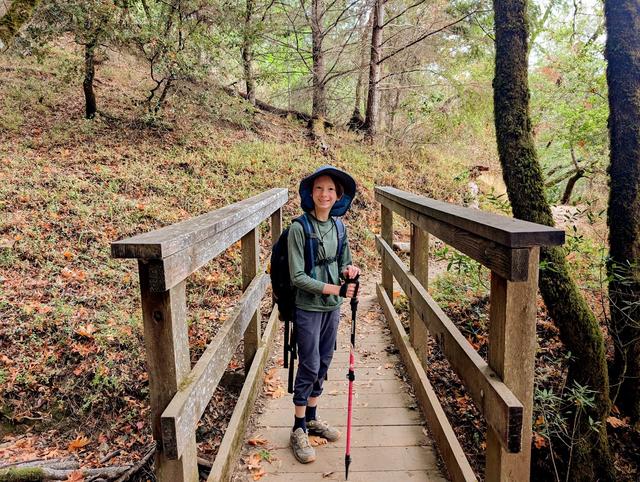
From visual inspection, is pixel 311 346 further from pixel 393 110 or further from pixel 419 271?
pixel 393 110

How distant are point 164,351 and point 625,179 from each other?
4768 millimetres

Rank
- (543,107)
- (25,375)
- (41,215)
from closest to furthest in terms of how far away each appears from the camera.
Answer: (25,375)
(41,215)
(543,107)

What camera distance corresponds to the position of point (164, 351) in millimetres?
1936

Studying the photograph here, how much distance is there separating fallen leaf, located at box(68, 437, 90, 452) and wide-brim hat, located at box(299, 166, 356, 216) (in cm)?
332

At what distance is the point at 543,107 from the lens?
1230 centimetres

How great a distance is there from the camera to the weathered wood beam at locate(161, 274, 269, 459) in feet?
6.10

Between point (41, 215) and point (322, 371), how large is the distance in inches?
254

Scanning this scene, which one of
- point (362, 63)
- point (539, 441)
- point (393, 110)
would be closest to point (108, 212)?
point (539, 441)

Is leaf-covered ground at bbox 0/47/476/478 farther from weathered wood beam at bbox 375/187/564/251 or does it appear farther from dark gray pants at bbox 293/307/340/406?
weathered wood beam at bbox 375/187/564/251

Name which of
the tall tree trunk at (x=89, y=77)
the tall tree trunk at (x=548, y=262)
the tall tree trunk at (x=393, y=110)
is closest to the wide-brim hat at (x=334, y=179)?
the tall tree trunk at (x=548, y=262)

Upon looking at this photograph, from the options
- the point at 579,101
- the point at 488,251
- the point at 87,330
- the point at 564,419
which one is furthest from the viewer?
the point at 579,101

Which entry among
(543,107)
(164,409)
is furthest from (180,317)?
(543,107)

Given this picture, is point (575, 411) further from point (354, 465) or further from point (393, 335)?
point (354, 465)

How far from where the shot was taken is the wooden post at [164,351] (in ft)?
6.19
